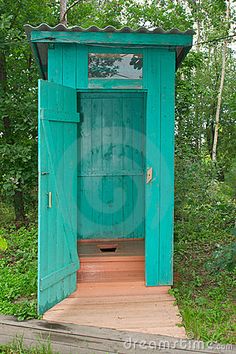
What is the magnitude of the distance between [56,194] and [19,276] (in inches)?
50.2

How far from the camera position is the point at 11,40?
5934mm

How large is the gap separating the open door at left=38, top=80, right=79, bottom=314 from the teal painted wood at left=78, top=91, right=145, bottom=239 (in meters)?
1.31

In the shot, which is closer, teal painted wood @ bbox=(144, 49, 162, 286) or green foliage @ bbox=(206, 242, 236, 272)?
green foliage @ bbox=(206, 242, 236, 272)

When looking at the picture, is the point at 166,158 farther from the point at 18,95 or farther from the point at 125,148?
the point at 18,95

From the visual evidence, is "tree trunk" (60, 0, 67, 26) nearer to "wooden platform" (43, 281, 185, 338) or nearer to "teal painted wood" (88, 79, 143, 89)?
"teal painted wood" (88, 79, 143, 89)

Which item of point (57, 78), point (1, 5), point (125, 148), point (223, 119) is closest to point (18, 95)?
point (1, 5)

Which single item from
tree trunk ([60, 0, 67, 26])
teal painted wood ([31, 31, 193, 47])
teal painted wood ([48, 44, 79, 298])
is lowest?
teal painted wood ([48, 44, 79, 298])

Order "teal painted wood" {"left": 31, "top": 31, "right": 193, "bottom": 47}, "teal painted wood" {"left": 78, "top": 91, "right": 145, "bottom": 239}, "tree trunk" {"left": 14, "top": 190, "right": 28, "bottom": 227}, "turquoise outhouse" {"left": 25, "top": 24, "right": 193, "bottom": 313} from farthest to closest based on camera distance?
"tree trunk" {"left": 14, "top": 190, "right": 28, "bottom": 227} < "teal painted wood" {"left": 78, "top": 91, "right": 145, "bottom": 239} < "teal painted wood" {"left": 31, "top": 31, "right": 193, "bottom": 47} < "turquoise outhouse" {"left": 25, "top": 24, "right": 193, "bottom": 313}

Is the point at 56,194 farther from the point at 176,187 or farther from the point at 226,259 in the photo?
the point at 176,187

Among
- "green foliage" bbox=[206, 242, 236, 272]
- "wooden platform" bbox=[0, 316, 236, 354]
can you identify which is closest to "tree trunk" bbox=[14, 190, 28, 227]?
"wooden platform" bbox=[0, 316, 236, 354]

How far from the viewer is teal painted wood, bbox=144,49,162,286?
12.3 ft

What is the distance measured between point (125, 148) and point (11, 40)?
2.58 m

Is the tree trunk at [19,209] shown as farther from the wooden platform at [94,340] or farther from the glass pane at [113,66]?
the wooden platform at [94,340]

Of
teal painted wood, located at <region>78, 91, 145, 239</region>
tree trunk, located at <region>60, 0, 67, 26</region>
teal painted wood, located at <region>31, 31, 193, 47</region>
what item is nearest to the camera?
teal painted wood, located at <region>31, 31, 193, 47</region>
